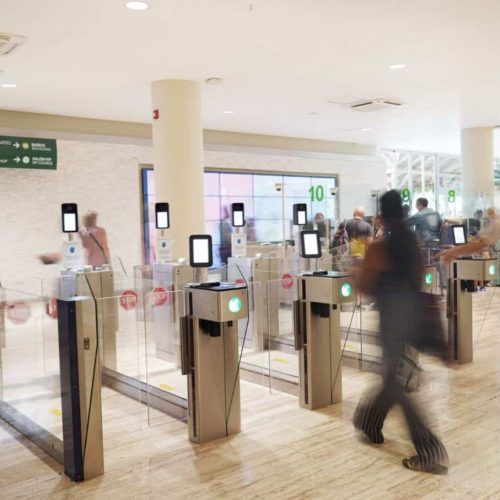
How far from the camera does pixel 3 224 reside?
8664 mm

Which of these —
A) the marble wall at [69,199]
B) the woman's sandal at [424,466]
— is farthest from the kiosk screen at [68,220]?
the woman's sandal at [424,466]

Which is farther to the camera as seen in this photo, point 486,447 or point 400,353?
point 486,447

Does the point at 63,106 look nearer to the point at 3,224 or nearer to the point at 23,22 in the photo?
the point at 3,224

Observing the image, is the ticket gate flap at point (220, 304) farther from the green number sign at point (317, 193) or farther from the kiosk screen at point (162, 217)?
the green number sign at point (317, 193)

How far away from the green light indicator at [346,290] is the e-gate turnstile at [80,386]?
160 centimetres

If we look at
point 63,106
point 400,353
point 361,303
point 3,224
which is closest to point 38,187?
point 3,224

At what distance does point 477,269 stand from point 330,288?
5.85 ft

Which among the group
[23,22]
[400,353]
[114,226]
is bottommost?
[400,353]

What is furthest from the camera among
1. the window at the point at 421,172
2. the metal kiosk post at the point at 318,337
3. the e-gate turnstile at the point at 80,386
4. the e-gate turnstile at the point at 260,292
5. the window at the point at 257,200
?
the window at the point at 421,172

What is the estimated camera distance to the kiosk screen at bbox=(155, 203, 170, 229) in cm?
632

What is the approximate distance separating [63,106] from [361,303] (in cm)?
547

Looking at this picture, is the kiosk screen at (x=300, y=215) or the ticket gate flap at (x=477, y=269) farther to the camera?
the kiosk screen at (x=300, y=215)

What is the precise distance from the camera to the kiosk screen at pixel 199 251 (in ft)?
13.4

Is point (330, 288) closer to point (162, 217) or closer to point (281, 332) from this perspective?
point (281, 332)
